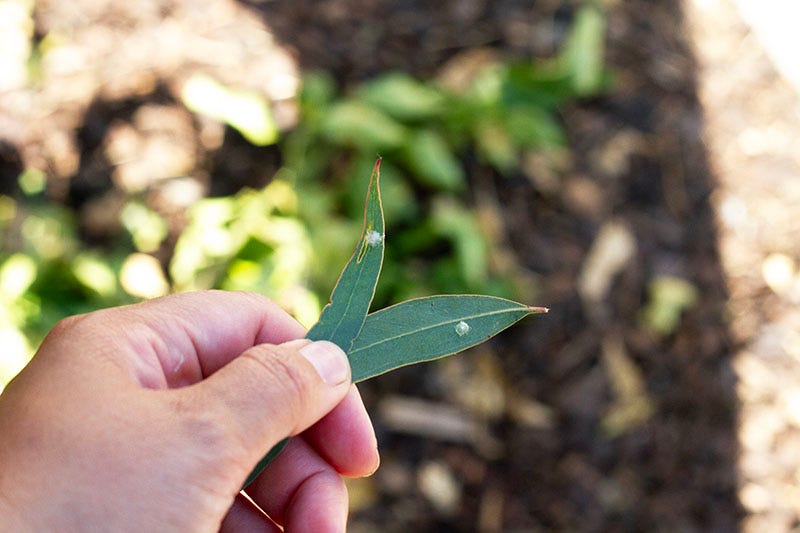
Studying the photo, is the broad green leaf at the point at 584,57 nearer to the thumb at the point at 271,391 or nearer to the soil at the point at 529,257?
the soil at the point at 529,257

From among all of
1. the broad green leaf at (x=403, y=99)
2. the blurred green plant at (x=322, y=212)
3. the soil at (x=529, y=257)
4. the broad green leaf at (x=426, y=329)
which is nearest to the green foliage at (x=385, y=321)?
the broad green leaf at (x=426, y=329)

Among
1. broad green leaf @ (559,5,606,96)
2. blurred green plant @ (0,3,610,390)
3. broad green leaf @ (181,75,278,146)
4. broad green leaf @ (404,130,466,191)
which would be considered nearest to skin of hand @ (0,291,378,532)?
blurred green plant @ (0,3,610,390)

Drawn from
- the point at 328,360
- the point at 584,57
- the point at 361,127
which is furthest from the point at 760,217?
the point at 328,360

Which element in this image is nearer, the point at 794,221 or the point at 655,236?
the point at 655,236

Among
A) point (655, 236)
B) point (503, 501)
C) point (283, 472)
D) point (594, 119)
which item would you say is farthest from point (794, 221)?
point (283, 472)

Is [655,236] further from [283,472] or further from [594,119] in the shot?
[283,472]

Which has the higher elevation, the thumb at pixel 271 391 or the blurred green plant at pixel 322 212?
the thumb at pixel 271 391
